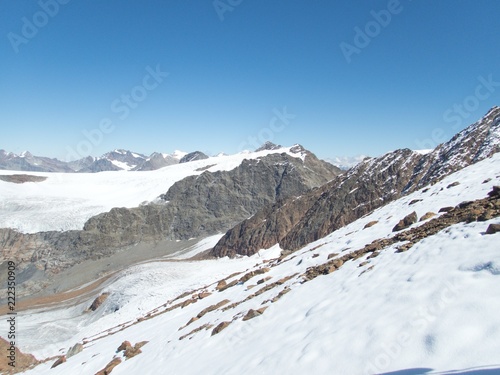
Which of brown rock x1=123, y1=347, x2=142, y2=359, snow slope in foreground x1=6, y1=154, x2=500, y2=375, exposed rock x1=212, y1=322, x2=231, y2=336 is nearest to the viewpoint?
snow slope in foreground x1=6, y1=154, x2=500, y2=375

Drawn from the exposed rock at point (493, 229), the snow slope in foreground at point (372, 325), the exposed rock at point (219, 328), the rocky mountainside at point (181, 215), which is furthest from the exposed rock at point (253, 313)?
the rocky mountainside at point (181, 215)

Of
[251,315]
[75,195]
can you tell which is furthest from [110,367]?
[75,195]

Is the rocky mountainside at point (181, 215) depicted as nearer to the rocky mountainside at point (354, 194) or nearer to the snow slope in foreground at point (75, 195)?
the snow slope in foreground at point (75, 195)

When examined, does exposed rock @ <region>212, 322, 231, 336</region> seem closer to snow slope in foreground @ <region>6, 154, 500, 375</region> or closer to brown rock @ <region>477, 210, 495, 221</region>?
snow slope in foreground @ <region>6, 154, 500, 375</region>

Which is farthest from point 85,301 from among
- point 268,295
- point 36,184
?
point 36,184

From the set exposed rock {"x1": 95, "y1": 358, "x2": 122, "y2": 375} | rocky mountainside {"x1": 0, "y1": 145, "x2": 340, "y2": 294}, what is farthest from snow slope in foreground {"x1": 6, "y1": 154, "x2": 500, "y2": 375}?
rocky mountainside {"x1": 0, "y1": 145, "x2": 340, "y2": 294}

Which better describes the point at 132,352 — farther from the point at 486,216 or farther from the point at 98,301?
the point at 98,301
